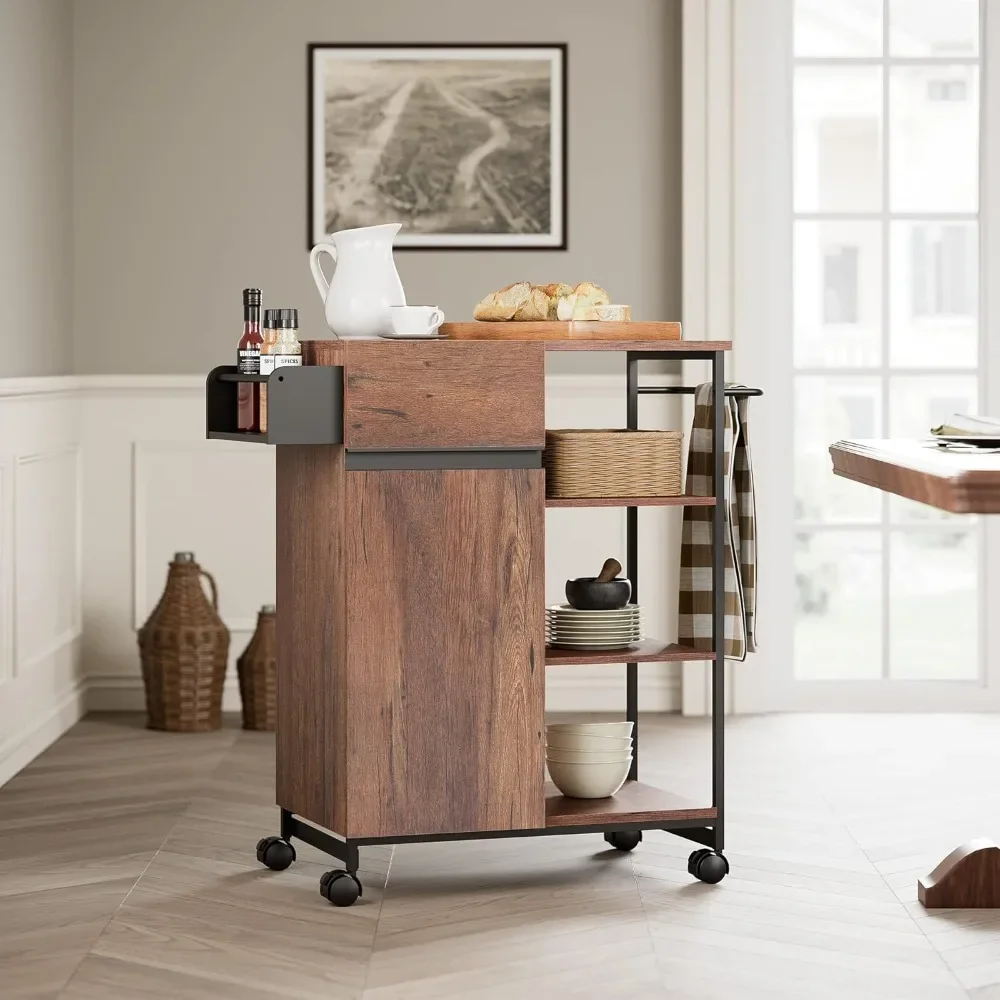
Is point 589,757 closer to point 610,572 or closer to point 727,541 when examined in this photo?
point 610,572

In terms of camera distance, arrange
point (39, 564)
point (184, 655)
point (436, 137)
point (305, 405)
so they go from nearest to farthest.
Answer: point (305, 405), point (39, 564), point (184, 655), point (436, 137)

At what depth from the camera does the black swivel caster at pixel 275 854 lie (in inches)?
119

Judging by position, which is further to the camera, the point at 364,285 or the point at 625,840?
the point at 625,840

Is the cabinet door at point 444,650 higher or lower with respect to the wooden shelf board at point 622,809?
higher

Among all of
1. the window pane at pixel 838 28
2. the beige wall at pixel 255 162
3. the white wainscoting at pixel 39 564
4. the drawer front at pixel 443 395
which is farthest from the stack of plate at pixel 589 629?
the window pane at pixel 838 28

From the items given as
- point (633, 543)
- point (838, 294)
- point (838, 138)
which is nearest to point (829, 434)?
point (838, 294)

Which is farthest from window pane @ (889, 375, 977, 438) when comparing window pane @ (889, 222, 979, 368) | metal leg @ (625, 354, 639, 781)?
metal leg @ (625, 354, 639, 781)

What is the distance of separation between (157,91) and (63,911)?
9.10ft

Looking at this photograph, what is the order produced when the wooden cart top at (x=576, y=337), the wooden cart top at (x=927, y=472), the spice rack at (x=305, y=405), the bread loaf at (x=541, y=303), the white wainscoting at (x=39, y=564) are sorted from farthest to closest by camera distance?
the white wainscoting at (x=39, y=564) → the bread loaf at (x=541, y=303) → the wooden cart top at (x=576, y=337) → the spice rack at (x=305, y=405) → the wooden cart top at (x=927, y=472)

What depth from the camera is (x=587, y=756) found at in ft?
9.94

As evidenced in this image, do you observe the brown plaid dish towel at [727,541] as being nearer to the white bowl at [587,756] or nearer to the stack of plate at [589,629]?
the stack of plate at [589,629]

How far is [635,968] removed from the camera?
248cm

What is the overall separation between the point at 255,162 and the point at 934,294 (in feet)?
6.98

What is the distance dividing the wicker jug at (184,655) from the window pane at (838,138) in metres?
2.18
